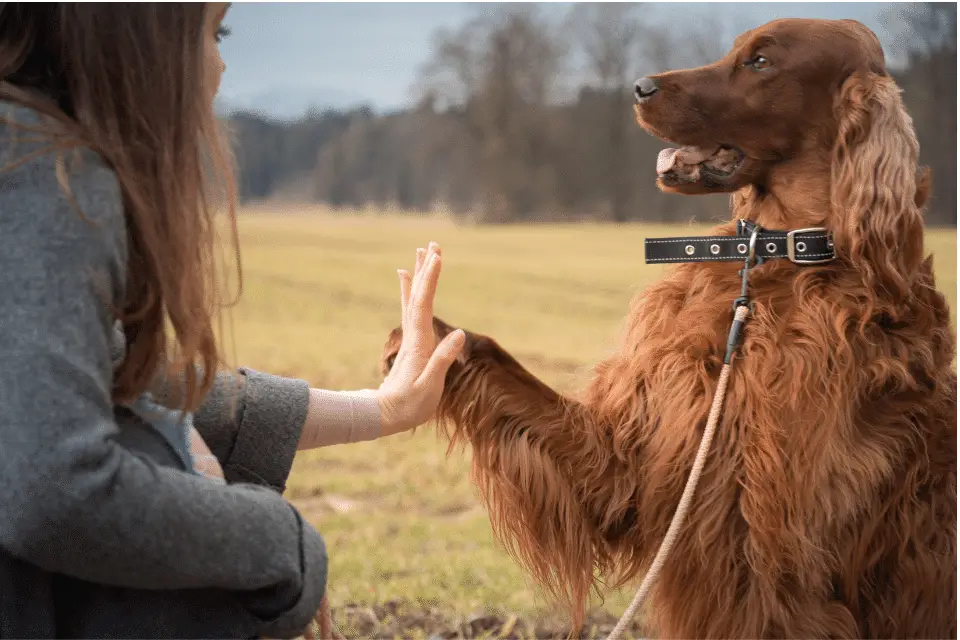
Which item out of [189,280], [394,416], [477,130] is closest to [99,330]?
[189,280]

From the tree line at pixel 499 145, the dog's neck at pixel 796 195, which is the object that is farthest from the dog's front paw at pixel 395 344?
the tree line at pixel 499 145

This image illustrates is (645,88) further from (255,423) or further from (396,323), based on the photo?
(396,323)

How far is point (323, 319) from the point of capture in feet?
25.8

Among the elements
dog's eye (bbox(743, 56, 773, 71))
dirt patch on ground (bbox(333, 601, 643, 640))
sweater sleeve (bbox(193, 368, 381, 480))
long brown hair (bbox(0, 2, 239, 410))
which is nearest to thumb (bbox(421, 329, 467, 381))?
sweater sleeve (bbox(193, 368, 381, 480))

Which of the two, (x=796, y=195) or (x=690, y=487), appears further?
(x=796, y=195)

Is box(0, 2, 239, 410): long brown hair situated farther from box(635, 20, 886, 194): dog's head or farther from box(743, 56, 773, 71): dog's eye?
box(743, 56, 773, 71): dog's eye

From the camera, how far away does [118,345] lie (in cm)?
113

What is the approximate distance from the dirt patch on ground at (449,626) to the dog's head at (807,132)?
52.8 inches

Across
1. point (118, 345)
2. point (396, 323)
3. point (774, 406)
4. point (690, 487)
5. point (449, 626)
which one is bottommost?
point (449, 626)

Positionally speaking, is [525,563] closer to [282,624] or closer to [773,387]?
[773,387]

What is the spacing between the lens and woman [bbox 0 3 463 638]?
35.6 inches

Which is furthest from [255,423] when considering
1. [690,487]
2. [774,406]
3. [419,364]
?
[774,406]

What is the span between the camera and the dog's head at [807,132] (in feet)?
6.22

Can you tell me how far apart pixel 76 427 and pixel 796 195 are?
163 cm
